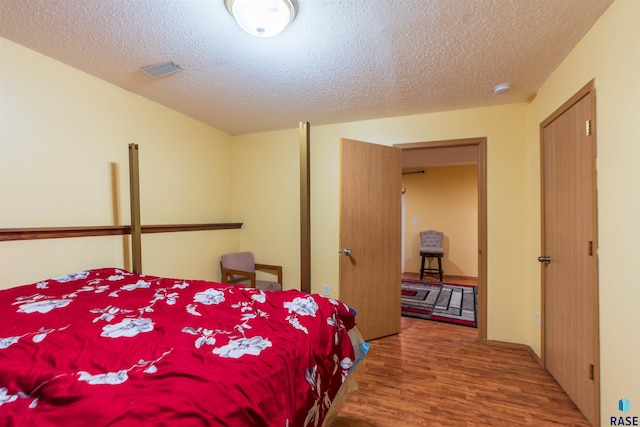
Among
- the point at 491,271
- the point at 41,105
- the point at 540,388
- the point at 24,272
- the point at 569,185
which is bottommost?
the point at 540,388

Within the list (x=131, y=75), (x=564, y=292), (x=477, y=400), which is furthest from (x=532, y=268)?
(x=131, y=75)

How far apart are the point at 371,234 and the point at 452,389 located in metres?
1.41

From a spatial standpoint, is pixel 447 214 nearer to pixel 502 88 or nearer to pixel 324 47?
pixel 502 88

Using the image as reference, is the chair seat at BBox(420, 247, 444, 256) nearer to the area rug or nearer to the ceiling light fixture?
the area rug

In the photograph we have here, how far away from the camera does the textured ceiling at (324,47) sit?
1.47m

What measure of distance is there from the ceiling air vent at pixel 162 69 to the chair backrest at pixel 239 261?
198 cm

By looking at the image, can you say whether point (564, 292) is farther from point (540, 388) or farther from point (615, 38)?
point (615, 38)

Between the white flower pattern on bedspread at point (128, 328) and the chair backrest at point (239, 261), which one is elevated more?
the white flower pattern on bedspread at point (128, 328)

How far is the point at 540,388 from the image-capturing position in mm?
2006

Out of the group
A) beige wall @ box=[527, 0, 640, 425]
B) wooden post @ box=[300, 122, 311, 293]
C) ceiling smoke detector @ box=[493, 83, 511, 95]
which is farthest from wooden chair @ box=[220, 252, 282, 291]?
ceiling smoke detector @ box=[493, 83, 511, 95]

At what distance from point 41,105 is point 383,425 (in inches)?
120

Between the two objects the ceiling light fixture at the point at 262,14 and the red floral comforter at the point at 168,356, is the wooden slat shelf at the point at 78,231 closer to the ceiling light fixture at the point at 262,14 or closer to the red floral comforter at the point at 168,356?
the red floral comforter at the point at 168,356

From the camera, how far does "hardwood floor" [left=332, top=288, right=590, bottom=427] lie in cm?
171

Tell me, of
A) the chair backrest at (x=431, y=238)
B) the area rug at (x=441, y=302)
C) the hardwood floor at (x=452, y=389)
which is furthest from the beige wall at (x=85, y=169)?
the chair backrest at (x=431, y=238)
